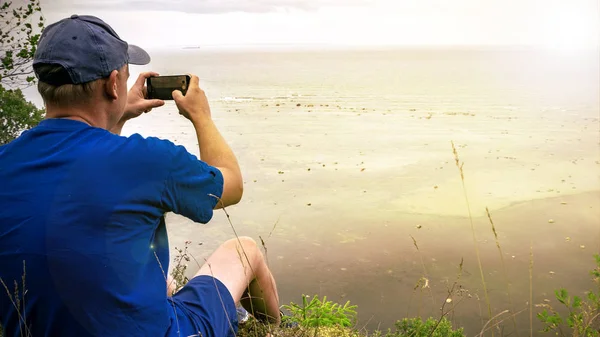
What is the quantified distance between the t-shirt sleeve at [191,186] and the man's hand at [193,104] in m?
0.36

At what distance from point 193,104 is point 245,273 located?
2.83 ft

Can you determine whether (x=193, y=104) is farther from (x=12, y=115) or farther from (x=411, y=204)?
(x=411, y=204)

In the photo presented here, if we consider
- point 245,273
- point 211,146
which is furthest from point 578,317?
point 211,146

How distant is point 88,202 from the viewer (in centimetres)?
174

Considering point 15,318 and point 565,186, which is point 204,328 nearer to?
point 15,318

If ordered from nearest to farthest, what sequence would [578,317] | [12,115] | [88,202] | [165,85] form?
[88,202], [165,85], [578,317], [12,115]

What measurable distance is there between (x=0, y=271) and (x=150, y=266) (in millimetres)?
498

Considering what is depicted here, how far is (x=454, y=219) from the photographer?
26.8ft

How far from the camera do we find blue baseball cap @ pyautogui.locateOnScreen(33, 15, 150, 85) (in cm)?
193

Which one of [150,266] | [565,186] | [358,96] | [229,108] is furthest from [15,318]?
[358,96]

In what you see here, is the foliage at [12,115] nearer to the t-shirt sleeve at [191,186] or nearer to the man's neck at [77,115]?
the man's neck at [77,115]

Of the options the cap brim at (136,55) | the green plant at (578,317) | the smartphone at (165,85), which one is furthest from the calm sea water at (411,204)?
the cap brim at (136,55)

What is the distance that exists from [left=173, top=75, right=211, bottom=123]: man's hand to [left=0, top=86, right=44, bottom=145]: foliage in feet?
18.3

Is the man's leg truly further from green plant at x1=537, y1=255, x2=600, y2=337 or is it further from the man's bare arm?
green plant at x1=537, y1=255, x2=600, y2=337
